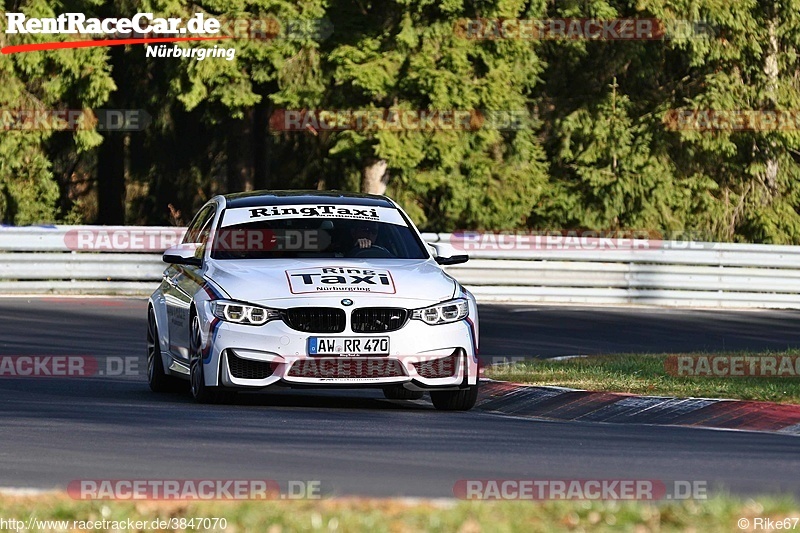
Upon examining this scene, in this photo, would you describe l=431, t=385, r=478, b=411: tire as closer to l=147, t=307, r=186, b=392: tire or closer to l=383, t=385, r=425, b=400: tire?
l=383, t=385, r=425, b=400: tire

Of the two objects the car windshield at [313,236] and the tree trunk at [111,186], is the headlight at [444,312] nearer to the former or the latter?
the car windshield at [313,236]

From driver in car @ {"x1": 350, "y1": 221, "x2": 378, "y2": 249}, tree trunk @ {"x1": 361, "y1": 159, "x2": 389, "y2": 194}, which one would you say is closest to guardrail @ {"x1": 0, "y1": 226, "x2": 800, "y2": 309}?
tree trunk @ {"x1": 361, "y1": 159, "x2": 389, "y2": 194}

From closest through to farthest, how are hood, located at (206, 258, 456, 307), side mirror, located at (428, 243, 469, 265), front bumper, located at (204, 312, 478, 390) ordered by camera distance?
front bumper, located at (204, 312, 478, 390), hood, located at (206, 258, 456, 307), side mirror, located at (428, 243, 469, 265)

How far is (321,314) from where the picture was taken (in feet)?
39.5

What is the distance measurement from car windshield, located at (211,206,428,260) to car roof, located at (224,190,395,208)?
0.12 metres

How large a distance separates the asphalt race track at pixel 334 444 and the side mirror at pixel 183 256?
1.06 meters

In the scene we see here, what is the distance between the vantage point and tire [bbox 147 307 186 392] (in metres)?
13.9

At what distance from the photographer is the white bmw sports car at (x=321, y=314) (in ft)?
39.4

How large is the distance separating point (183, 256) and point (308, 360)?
1836mm

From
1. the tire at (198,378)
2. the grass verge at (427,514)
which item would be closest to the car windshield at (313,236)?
the tire at (198,378)

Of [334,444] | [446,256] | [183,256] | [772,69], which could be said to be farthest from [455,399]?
[772,69]

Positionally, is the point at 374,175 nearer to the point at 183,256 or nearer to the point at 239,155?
the point at 239,155

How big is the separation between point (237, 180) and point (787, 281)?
13568mm

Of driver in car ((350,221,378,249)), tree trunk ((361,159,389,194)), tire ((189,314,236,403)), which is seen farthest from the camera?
tree trunk ((361,159,389,194))
